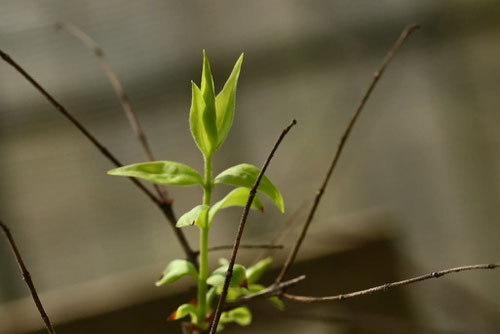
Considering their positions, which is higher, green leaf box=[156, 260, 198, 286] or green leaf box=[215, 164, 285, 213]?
green leaf box=[215, 164, 285, 213]

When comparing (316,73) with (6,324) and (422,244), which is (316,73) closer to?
(422,244)

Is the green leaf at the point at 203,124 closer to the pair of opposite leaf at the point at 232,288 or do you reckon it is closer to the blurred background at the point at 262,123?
the pair of opposite leaf at the point at 232,288

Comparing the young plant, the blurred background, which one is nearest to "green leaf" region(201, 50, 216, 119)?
the young plant

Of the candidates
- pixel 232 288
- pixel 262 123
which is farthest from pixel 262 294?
pixel 262 123

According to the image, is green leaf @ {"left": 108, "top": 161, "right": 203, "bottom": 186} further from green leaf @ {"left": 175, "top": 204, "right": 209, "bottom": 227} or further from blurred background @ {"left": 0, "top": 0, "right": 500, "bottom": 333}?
Result: blurred background @ {"left": 0, "top": 0, "right": 500, "bottom": 333}

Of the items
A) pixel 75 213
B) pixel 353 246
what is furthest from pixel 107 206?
pixel 353 246

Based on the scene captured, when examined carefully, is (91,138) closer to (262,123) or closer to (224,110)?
(224,110)

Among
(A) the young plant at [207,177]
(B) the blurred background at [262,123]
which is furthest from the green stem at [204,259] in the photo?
(B) the blurred background at [262,123]
